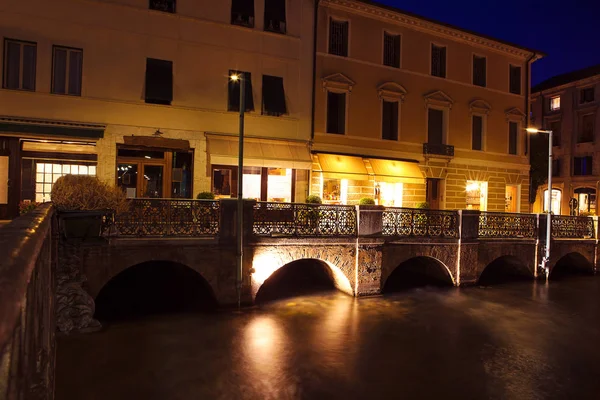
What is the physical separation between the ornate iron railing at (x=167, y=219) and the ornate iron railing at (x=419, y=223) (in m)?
6.31

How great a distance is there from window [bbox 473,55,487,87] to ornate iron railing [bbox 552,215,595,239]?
9.42 m

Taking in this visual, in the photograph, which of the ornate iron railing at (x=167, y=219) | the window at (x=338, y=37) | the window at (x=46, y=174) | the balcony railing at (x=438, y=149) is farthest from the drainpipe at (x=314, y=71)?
the window at (x=46, y=174)

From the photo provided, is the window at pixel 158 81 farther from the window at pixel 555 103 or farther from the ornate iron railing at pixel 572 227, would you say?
the window at pixel 555 103

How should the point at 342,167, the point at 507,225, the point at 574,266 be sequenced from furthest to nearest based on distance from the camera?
the point at 574,266
the point at 342,167
the point at 507,225

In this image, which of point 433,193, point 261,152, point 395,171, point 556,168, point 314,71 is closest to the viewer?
point 261,152

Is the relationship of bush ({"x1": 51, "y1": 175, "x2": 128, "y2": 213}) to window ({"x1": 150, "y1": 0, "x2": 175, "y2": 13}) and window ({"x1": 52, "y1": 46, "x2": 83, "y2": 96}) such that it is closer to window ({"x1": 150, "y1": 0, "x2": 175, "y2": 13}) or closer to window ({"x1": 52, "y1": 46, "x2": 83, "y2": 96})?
window ({"x1": 52, "y1": 46, "x2": 83, "y2": 96})

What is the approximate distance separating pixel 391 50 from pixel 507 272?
41.7ft

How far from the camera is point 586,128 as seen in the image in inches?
1511

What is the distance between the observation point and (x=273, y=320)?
39.5 feet

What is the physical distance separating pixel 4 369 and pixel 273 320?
10720 millimetres

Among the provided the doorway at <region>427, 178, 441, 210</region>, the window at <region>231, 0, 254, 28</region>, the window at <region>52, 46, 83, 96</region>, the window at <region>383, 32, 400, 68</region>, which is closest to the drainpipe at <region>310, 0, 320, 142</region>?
the window at <region>231, 0, 254, 28</region>

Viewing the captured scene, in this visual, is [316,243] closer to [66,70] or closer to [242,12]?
[242,12]

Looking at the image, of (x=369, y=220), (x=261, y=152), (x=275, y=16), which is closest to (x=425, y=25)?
(x=275, y=16)

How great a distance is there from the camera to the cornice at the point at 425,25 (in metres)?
20.3
